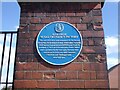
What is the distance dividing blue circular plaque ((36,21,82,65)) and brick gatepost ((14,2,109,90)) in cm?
6

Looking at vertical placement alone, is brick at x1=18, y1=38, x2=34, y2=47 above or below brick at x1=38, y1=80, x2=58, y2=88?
above

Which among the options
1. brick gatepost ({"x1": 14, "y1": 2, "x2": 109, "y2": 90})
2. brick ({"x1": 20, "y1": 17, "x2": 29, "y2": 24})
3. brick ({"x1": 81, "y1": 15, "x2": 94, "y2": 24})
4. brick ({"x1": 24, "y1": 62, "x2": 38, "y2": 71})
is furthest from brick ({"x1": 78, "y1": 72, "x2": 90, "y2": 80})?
brick ({"x1": 20, "y1": 17, "x2": 29, "y2": 24})

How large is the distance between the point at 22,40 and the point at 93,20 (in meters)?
1.05

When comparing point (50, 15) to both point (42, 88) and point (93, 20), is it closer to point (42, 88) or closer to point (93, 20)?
point (93, 20)

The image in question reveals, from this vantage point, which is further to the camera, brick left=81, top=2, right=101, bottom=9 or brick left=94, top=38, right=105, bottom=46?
brick left=81, top=2, right=101, bottom=9

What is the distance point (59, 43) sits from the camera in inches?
110

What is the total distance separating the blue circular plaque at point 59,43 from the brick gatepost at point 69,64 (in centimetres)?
6

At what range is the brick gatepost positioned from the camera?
8.75ft

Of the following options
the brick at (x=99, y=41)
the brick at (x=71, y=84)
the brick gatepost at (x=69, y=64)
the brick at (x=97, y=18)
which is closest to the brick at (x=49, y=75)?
the brick gatepost at (x=69, y=64)

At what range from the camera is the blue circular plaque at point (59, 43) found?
109 inches

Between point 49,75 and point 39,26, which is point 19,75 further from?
point 39,26

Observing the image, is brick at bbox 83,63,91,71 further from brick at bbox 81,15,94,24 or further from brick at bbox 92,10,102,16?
brick at bbox 92,10,102,16

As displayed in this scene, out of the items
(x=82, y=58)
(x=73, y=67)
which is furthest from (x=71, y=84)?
(x=82, y=58)

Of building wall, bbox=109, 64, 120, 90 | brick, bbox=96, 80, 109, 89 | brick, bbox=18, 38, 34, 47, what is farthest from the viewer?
building wall, bbox=109, 64, 120, 90
